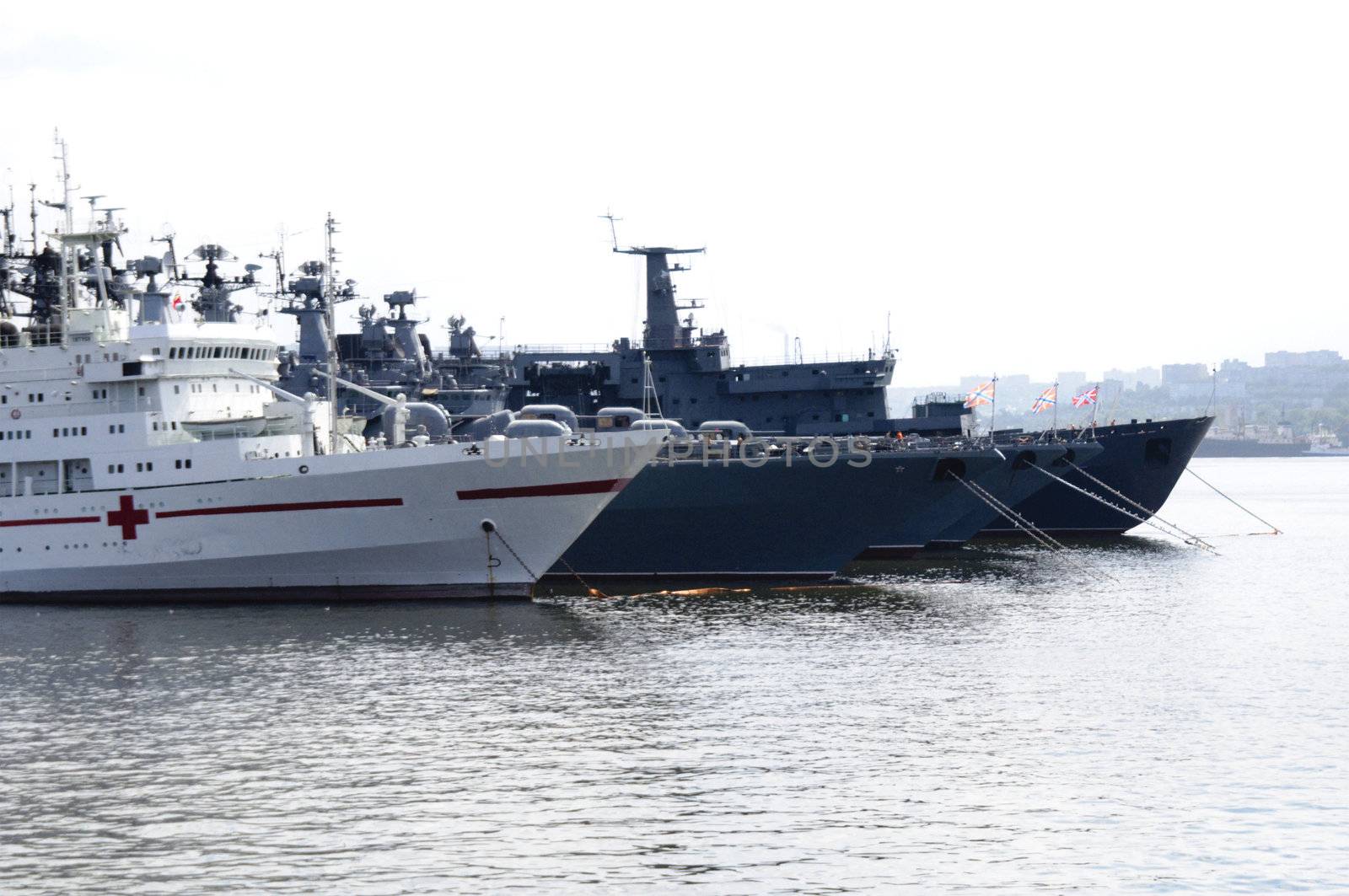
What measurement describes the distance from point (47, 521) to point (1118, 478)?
35393 mm

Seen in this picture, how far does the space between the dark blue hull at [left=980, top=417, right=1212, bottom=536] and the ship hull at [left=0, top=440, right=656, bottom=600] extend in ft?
79.2

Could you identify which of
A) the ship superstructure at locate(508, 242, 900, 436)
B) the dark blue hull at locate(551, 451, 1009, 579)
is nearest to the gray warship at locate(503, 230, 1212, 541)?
the ship superstructure at locate(508, 242, 900, 436)

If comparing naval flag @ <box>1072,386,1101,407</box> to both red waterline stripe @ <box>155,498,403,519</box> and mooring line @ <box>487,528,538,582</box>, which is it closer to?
mooring line @ <box>487,528,538,582</box>

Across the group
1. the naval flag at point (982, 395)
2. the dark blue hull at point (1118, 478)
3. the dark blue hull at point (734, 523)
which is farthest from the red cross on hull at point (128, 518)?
the dark blue hull at point (1118, 478)

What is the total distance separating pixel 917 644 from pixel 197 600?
14632 mm

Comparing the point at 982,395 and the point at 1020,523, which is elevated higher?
the point at 982,395

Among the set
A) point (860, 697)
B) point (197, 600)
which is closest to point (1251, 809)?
point (860, 697)

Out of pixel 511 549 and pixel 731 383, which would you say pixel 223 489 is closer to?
pixel 511 549

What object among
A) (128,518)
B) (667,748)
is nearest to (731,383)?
(128,518)

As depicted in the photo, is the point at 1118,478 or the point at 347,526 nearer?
the point at 347,526

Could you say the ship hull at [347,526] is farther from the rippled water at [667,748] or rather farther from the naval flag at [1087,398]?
the naval flag at [1087,398]

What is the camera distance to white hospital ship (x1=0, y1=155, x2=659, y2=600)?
2912 cm

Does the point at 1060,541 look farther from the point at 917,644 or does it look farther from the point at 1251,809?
the point at 1251,809

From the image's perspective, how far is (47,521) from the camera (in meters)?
30.6
